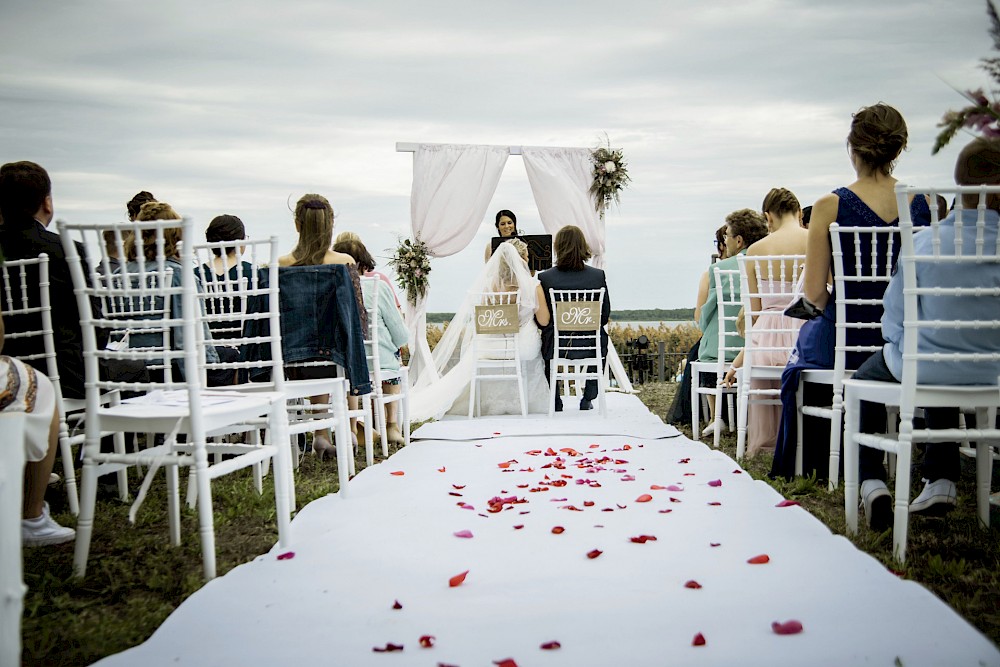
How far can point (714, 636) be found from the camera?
1730 millimetres

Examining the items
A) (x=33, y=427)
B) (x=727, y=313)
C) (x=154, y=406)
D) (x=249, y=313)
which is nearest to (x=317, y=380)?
(x=249, y=313)

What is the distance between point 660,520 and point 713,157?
6870 mm

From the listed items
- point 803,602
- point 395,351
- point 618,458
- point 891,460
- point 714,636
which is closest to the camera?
point 714,636

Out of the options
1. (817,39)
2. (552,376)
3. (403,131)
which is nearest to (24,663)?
(552,376)

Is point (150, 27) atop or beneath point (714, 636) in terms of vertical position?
atop

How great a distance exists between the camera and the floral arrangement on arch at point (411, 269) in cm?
829

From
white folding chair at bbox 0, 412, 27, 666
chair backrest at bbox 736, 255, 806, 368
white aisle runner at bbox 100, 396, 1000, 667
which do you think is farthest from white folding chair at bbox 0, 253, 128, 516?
chair backrest at bbox 736, 255, 806, 368

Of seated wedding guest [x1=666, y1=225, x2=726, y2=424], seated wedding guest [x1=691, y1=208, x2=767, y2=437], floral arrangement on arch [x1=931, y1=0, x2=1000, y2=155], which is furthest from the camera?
seated wedding guest [x1=666, y1=225, x2=726, y2=424]

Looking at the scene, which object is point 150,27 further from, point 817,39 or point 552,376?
point 817,39

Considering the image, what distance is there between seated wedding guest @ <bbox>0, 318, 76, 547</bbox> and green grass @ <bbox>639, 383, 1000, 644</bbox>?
88.4 inches

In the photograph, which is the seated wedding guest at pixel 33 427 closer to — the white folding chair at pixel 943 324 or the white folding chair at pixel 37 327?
the white folding chair at pixel 37 327

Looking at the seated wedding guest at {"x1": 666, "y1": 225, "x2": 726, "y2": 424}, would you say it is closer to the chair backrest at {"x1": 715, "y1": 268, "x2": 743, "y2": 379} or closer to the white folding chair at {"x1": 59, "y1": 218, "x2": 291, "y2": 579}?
the chair backrest at {"x1": 715, "y1": 268, "x2": 743, "y2": 379}

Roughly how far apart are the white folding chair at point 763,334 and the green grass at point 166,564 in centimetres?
81

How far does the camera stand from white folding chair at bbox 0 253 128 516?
3.02 m
